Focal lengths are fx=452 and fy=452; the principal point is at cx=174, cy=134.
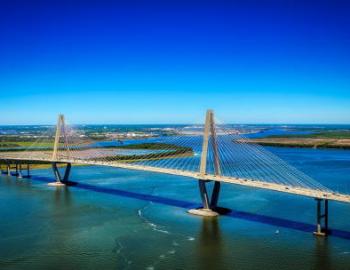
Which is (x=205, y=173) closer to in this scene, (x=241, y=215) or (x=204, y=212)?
(x=204, y=212)

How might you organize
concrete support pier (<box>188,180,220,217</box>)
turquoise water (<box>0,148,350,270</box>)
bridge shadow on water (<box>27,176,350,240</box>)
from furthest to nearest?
concrete support pier (<box>188,180,220,217</box>) → bridge shadow on water (<box>27,176,350,240</box>) → turquoise water (<box>0,148,350,270</box>)

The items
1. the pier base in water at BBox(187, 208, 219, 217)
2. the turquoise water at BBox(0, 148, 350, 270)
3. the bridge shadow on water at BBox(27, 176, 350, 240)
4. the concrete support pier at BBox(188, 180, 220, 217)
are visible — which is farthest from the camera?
the concrete support pier at BBox(188, 180, 220, 217)

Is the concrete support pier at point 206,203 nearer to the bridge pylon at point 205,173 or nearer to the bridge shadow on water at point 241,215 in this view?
the bridge pylon at point 205,173

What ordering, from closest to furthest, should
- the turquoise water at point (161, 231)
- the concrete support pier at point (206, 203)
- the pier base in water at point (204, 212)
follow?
the turquoise water at point (161, 231) → the pier base in water at point (204, 212) → the concrete support pier at point (206, 203)

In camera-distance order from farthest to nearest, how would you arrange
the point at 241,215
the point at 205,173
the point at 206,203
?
the point at 206,203, the point at 205,173, the point at 241,215

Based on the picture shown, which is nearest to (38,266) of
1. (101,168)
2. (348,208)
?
(348,208)

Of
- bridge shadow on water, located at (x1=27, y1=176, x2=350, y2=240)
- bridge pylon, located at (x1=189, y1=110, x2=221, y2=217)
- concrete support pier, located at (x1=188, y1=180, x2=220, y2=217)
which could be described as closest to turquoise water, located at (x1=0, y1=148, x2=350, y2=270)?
bridge shadow on water, located at (x1=27, y1=176, x2=350, y2=240)

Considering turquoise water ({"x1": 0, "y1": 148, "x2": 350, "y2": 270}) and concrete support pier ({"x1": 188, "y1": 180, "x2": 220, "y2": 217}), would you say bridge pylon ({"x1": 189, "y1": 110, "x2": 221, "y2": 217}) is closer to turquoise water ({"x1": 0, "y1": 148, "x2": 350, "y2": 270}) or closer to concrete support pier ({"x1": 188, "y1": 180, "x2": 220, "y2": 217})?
concrete support pier ({"x1": 188, "y1": 180, "x2": 220, "y2": 217})

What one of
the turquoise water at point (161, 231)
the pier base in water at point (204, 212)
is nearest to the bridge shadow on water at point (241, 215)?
the turquoise water at point (161, 231)

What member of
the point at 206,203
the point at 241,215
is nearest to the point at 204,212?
the point at 206,203
